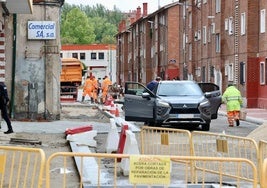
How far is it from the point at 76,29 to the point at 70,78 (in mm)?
72602

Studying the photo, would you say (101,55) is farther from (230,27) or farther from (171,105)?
(171,105)

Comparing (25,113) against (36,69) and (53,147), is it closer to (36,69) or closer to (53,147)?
(36,69)

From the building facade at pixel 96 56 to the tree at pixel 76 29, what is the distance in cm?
685

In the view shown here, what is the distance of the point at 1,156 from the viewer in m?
7.43

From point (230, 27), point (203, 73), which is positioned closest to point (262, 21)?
point (230, 27)

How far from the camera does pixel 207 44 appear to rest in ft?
184

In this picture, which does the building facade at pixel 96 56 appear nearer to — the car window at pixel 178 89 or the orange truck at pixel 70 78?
the orange truck at pixel 70 78

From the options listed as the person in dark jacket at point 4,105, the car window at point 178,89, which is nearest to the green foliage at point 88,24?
the car window at point 178,89

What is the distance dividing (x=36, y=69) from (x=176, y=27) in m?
47.6

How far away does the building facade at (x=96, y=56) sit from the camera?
115 metres

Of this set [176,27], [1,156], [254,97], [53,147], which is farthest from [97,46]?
[1,156]

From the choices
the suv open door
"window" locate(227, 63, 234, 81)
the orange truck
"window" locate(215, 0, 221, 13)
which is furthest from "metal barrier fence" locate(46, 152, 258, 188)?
the orange truck

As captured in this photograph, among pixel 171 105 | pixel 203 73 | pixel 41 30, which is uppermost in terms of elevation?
pixel 41 30

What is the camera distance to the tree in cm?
12431
